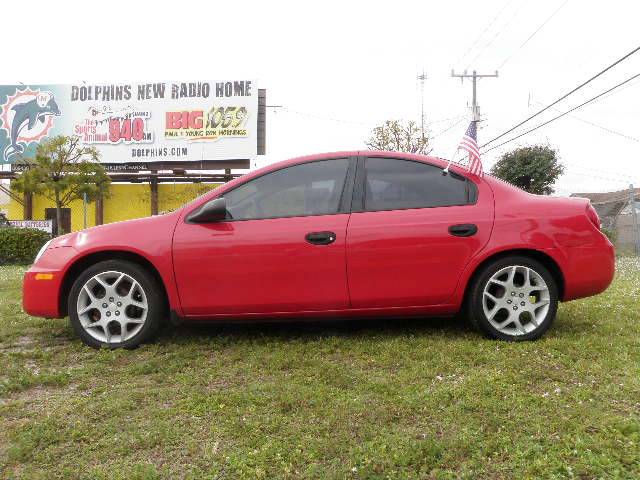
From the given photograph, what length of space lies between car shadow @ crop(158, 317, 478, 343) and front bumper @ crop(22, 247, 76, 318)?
32.8 inches

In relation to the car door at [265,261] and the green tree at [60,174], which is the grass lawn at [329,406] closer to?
the car door at [265,261]

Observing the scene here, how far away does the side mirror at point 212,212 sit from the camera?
3.64 metres

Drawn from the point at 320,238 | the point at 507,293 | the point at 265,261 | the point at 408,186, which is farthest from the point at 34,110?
the point at 507,293

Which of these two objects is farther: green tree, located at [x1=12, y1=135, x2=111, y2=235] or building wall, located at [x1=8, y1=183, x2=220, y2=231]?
building wall, located at [x1=8, y1=183, x2=220, y2=231]

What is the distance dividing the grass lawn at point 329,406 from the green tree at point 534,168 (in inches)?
772

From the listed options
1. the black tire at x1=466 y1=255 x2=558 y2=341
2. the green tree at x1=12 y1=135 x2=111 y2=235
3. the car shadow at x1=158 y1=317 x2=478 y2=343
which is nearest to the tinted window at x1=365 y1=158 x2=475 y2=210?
the black tire at x1=466 y1=255 x2=558 y2=341

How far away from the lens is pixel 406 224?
3623 millimetres

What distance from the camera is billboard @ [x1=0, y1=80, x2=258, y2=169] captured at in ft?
77.6

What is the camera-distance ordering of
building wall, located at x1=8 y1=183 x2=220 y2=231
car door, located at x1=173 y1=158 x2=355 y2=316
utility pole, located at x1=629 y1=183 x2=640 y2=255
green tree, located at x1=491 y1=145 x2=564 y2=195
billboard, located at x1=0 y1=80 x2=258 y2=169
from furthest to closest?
building wall, located at x1=8 y1=183 x2=220 y2=231, billboard, located at x1=0 y1=80 x2=258 y2=169, green tree, located at x1=491 y1=145 x2=564 y2=195, utility pole, located at x1=629 y1=183 x2=640 y2=255, car door, located at x1=173 y1=158 x2=355 y2=316

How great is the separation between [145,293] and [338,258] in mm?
1446

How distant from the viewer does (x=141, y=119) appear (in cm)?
2402

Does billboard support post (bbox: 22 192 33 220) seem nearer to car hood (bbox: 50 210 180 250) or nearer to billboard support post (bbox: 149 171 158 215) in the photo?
billboard support post (bbox: 149 171 158 215)

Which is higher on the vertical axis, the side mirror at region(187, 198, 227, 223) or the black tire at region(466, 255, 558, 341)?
the side mirror at region(187, 198, 227, 223)

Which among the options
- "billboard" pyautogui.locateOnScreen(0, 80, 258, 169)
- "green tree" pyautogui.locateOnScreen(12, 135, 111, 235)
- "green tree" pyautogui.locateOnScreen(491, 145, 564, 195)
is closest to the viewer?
"green tree" pyautogui.locateOnScreen(12, 135, 111, 235)
